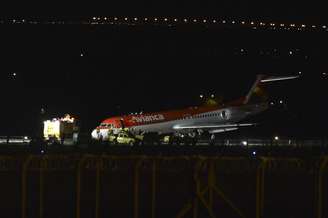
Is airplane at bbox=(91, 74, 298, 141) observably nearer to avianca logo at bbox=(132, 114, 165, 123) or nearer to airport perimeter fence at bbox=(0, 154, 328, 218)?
avianca logo at bbox=(132, 114, 165, 123)

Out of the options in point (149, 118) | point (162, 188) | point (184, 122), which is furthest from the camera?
point (149, 118)

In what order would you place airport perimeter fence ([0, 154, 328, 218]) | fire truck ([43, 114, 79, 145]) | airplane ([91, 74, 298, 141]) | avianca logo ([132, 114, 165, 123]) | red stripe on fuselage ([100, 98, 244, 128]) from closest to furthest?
airport perimeter fence ([0, 154, 328, 218]) → fire truck ([43, 114, 79, 145]) → airplane ([91, 74, 298, 141]) → red stripe on fuselage ([100, 98, 244, 128]) → avianca logo ([132, 114, 165, 123])

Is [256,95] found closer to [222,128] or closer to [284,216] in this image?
[222,128]

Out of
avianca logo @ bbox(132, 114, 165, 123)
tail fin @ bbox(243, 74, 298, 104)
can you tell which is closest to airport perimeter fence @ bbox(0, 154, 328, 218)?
avianca logo @ bbox(132, 114, 165, 123)

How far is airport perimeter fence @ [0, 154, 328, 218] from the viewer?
55.5 ft

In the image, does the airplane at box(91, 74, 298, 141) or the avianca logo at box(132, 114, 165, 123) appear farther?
the avianca logo at box(132, 114, 165, 123)

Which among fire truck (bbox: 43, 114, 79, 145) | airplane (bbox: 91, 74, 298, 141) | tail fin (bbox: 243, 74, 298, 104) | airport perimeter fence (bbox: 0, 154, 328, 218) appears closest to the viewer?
airport perimeter fence (bbox: 0, 154, 328, 218)

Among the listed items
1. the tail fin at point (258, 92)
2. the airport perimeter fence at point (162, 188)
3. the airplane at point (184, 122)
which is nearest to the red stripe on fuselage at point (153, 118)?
the airplane at point (184, 122)

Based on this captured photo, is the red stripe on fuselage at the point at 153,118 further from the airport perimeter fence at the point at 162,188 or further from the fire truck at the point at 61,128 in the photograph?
the airport perimeter fence at the point at 162,188

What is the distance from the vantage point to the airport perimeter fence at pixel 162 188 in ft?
55.5

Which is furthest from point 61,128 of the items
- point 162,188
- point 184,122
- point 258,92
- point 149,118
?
point 162,188

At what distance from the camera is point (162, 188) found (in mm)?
20469

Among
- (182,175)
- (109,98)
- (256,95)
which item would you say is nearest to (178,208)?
(182,175)

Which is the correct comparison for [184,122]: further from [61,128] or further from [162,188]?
[162,188]
